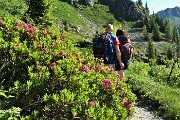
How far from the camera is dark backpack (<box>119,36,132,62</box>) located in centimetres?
1023

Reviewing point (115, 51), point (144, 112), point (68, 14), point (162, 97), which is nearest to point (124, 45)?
point (115, 51)

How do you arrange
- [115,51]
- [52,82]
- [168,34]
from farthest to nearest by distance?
[168,34], [115,51], [52,82]

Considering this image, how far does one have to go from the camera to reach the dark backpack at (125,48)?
1023cm

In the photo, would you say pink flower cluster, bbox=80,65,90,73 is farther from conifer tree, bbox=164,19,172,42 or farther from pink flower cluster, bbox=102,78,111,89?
conifer tree, bbox=164,19,172,42

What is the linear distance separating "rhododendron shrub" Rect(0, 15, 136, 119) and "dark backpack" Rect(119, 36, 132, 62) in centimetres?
335

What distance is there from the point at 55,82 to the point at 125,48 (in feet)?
15.9

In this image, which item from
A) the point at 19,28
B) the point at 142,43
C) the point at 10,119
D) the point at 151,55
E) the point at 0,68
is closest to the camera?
the point at 10,119

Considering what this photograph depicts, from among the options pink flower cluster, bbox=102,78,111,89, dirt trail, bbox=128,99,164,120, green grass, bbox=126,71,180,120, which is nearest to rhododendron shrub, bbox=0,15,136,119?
pink flower cluster, bbox=102,78,111,89

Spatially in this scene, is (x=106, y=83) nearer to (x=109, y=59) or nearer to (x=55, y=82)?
(x=55, y=82)

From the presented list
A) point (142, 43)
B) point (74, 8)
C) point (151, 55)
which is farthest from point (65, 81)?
point (74, 8)

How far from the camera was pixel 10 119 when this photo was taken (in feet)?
17.1

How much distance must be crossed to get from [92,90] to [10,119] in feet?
5.22

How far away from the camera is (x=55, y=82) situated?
582 cm

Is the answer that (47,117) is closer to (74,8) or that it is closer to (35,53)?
(35,53)
